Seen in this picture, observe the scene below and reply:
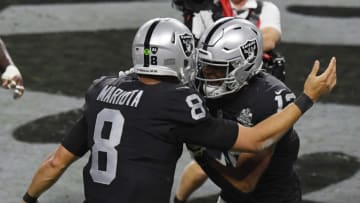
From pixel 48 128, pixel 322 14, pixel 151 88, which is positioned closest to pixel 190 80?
pixel 151 88

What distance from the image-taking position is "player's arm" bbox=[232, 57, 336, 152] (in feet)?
11.9

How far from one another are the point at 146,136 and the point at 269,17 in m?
2.60

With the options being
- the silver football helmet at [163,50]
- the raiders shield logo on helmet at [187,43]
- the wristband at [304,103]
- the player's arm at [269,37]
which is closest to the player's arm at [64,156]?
the silver football helmet at [163,50]

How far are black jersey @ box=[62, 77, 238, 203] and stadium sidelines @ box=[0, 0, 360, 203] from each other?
217 cm

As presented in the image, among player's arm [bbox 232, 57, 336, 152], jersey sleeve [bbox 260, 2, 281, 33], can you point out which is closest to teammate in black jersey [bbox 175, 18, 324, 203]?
player's arm [bbox 232, 57, 336, 152]

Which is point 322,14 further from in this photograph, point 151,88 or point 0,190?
point 151,88

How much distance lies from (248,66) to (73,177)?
238 centimetres

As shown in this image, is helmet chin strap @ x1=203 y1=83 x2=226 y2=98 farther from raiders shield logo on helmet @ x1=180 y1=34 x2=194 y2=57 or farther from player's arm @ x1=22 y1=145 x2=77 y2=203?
player's arm @ x1=22 y1=145 x2=77 y2=203

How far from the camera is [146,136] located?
3602 millimetres

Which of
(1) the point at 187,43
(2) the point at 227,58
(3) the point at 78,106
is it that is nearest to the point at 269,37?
(2) the point at 227,58

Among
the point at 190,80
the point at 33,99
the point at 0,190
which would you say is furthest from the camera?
the point at 33,99

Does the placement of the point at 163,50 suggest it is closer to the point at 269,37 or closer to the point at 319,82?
the point at 319,82

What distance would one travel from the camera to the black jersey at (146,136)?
3586mm

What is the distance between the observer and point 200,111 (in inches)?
141
